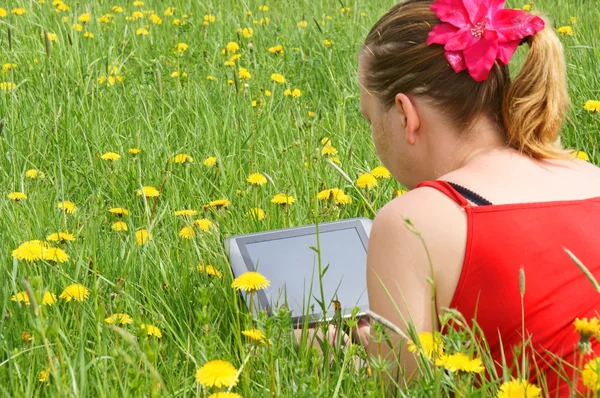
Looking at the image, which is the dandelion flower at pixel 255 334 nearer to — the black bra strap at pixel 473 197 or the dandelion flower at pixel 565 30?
the black bra strap at pixel 473 197

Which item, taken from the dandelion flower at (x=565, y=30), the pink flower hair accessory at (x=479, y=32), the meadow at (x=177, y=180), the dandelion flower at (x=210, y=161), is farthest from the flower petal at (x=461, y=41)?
the dandelion flower at (x=565, y=30)

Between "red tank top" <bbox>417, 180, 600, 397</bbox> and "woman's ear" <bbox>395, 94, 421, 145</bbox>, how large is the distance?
27 cm

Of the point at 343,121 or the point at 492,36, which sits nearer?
the point at 492,36

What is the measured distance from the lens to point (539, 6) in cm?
477

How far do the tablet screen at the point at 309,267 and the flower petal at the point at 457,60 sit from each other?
0.54 meters

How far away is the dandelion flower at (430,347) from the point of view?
4.11 ft

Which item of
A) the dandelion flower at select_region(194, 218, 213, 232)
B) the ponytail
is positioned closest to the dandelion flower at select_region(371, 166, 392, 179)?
the dandelion flower at select_region(194, 218, 213, 232)

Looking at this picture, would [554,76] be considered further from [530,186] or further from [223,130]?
[223,130]

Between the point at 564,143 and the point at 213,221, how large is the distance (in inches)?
55.0

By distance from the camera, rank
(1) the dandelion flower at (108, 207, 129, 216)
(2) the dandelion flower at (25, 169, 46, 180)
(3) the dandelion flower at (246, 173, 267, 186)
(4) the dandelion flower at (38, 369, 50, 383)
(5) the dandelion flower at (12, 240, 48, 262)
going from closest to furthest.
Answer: (4) the dandelion flower at (38, 369, 50, 383), (5) the dandelion flower at (12, 240, 48, 262), (1) the dandelion flower at (108, 207, 129, 216), (3) the dandelion flower at (246, 173, 267, 186), (2) the dandelion flower at (25, 169, 46, 180)

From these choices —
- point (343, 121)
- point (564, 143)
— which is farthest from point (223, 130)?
point (564, 143)

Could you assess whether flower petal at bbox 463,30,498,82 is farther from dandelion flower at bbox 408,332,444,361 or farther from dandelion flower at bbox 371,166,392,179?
dandelion flower at bbox 371,166,392,179

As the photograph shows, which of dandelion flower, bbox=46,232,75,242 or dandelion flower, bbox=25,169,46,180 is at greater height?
dandelion flower, bbox=25,169,46,180

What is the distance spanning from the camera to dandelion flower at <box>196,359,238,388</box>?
48.2 inches
